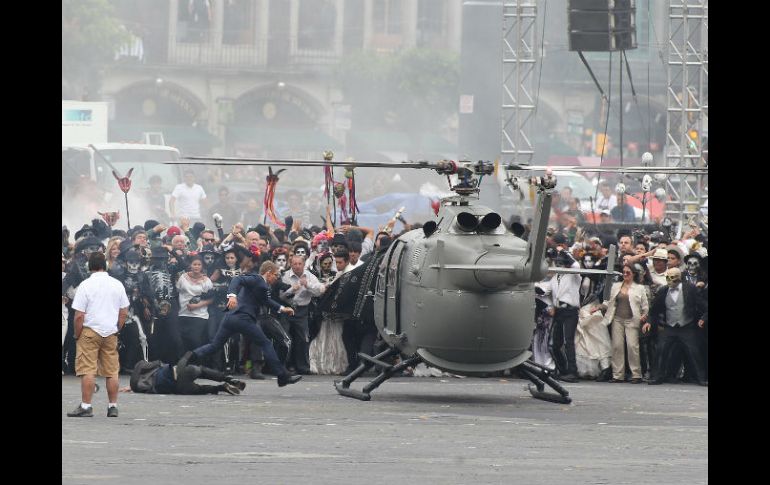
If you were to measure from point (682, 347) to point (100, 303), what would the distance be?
8.11 m

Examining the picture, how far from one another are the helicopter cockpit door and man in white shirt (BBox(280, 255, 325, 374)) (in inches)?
111

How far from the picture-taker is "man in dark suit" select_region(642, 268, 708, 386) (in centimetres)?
1977

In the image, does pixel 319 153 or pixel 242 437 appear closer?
pixel 242 437

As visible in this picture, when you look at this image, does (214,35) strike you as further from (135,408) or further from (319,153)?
(135,408)

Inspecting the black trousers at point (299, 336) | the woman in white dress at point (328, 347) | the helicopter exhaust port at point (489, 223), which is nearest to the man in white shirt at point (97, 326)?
the helicopter exhaust port at point (489, 223)

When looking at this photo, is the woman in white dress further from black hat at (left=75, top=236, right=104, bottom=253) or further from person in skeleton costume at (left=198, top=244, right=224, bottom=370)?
black hat at (left=75, top=236, right=104, bottom=253)

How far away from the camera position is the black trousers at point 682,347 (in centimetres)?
1981

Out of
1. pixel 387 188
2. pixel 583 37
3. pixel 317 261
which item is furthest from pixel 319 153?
pixel 317 261

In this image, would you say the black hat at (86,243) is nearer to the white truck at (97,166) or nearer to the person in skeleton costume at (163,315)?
the person in skeleton costume at (163,315)

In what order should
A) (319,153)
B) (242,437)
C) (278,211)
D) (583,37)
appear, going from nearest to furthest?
(242,437), (583,37), (278,211), (319,153)

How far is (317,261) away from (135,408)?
5.04 meters

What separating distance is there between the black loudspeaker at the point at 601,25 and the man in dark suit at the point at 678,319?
8.53 metres

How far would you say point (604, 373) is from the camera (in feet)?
66.6

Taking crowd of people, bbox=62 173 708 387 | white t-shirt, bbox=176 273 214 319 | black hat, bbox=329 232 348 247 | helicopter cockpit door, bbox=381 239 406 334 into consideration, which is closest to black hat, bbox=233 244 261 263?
crowd of people, bbox=62 173 708 387
